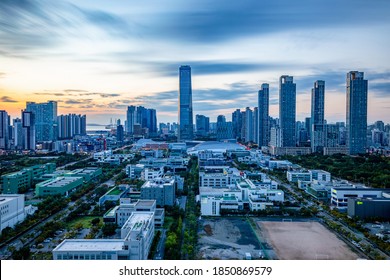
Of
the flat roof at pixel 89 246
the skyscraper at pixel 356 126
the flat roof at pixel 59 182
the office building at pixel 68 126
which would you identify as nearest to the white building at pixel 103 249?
the flat roof at pixel 89 246

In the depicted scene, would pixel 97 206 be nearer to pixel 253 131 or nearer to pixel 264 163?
pixel 264 163

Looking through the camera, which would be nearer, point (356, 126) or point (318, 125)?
point (356, 126)

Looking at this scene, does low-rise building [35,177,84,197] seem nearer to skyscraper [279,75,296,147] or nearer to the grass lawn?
the grass lawn

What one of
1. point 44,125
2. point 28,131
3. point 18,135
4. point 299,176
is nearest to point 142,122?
point 44,125

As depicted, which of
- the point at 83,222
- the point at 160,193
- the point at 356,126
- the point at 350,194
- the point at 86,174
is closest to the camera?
the point at 83,222

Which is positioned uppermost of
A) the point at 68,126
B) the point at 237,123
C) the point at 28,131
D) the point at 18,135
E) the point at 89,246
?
the point at 237,123

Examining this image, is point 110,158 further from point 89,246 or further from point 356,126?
point 89,246

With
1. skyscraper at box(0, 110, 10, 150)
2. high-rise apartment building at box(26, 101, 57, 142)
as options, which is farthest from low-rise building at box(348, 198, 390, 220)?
high-rise apartment building at box(26, 101, 57, 142)
